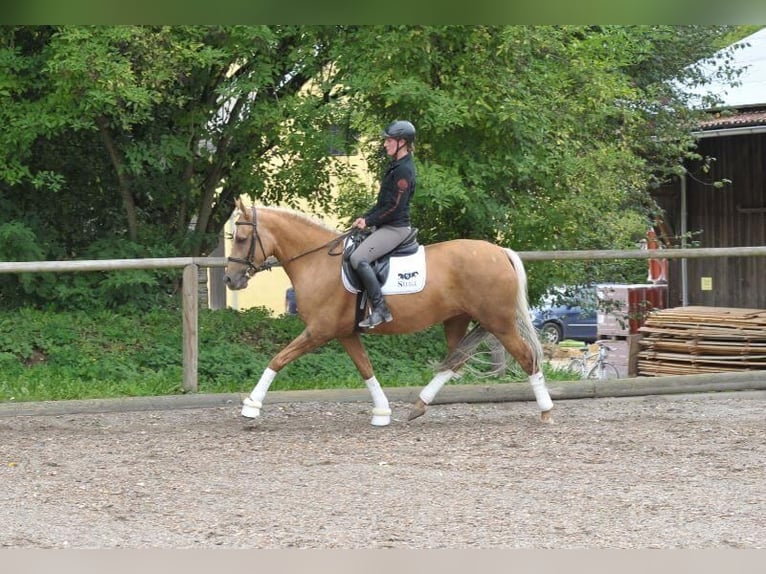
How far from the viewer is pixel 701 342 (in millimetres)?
11875

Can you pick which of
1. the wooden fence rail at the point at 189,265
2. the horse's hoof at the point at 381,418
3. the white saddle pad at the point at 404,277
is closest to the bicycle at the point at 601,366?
the wooden fence rail at the point at 189,265

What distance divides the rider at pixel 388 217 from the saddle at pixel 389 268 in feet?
0.24

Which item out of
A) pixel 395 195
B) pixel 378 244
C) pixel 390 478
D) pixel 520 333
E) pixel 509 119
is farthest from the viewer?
pixel 509 119

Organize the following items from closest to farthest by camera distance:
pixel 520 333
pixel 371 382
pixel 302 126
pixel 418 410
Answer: pixel 371 382 < pixel 520 333 < pixel 418 410 < pixel 302 126

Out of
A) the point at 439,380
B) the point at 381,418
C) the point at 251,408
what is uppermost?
the point at 439,380

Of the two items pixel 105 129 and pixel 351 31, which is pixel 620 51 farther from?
pixel 105 129

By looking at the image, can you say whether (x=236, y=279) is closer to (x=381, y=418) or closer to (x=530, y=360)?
(x=381, y=418)

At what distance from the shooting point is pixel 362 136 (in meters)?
11.0

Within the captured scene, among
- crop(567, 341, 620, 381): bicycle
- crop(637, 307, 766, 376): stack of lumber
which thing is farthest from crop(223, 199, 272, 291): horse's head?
crop(567, 341, 620, 381): bicycle

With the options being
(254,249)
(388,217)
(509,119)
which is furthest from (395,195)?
(509,119)

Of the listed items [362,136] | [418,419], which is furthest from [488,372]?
[362,136]

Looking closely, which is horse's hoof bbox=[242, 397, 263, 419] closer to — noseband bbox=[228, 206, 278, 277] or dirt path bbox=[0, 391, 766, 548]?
dirt path bbox=[0, 391, 766, 548]

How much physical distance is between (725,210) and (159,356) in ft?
36.7

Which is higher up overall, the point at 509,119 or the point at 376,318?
the point at 509,119
